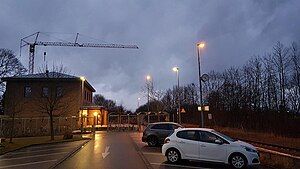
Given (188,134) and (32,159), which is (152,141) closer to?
(32,159)

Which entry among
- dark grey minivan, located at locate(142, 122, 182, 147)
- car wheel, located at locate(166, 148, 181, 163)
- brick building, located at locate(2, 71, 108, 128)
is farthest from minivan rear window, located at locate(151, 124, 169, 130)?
brick building, located at locate(2, 71, 108, 128)

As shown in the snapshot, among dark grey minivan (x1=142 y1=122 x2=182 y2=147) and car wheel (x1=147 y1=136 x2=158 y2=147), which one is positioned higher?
dark grey minivan (x1=142 y1=122 x2=182 y2=147)

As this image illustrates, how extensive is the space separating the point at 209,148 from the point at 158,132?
36.4 ft

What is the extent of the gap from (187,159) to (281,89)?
122 feet

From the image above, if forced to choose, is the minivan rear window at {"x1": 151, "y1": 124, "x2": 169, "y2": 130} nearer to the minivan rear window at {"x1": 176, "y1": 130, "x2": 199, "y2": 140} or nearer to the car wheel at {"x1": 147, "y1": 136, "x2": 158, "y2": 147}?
the car wheel at {"x1": 147, "y1": 136, "x2": 158, "y2": 147}

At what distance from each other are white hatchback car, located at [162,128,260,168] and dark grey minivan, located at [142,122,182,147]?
926cm

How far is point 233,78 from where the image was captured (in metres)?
65.7

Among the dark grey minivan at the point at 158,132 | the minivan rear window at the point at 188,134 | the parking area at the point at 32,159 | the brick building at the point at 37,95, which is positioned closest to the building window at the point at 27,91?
the brick building at the point at 37,95

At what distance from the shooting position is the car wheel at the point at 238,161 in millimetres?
14133

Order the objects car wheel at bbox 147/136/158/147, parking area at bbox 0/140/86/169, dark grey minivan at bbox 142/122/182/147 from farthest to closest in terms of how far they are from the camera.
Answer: car wheel at bbox 147/136/158/147 < dark grey minivan at bbox 142/122/182/147 < parking area at bbox 0/140/86/169

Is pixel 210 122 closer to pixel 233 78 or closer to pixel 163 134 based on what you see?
pixel 233 78

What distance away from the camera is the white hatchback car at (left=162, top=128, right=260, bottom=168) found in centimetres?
1420

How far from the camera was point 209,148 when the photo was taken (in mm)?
14828

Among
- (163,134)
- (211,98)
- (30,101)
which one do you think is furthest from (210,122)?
(163,134)
